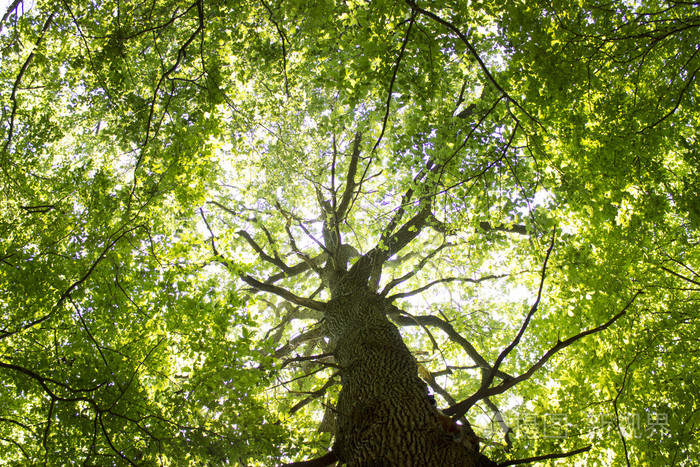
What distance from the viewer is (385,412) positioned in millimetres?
2906

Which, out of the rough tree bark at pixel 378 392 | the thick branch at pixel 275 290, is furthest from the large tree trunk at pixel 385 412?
the thick branch at pixel 275 290

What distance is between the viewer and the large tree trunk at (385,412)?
2469 millimetres

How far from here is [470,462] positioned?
2414 mm

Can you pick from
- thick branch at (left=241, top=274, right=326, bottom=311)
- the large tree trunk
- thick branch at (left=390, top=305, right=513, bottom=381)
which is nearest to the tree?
the large tree trunk

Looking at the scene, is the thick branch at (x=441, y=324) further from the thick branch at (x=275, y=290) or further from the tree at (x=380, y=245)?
the thick branch at (x=275, y=290)

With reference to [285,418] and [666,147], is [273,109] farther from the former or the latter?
[666,147]

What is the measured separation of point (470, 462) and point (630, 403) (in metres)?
2.59

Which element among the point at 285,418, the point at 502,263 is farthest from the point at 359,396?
the point at 502,263

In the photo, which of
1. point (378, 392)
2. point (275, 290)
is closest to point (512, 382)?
point (378, 392)

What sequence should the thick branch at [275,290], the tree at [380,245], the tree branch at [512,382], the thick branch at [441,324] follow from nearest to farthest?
1. the tree branch at [512,382]
2. the tree at [380,245]
3. the thick branch at [275,290]
4. the thick branch at [441,324]

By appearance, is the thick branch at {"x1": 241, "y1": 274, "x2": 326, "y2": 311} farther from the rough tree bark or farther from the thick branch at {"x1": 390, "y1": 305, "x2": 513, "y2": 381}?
the thick branch at {"x1": 390, "y1": 305, "x2": 513, "y2": 381}

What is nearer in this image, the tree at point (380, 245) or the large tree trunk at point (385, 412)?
the large tree trunk at point (385, 412)

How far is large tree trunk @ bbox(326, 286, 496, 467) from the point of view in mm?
2469

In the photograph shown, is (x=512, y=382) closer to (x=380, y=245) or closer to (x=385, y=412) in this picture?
(x=385, y=412)
